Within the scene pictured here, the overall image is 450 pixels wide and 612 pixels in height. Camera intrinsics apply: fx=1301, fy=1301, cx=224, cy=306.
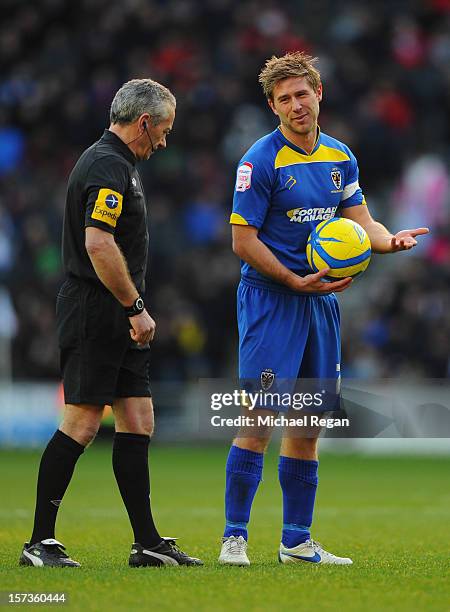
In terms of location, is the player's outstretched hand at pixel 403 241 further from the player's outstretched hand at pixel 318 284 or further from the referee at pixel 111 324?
the referee at pixel 111 324

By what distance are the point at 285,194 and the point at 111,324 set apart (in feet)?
3.60

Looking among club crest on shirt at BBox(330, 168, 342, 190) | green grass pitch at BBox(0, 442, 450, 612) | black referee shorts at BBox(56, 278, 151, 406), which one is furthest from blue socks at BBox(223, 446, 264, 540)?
club crest on shirt at BBox(330, 168, 342, 190)

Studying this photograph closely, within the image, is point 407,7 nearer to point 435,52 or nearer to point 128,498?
point 435,52

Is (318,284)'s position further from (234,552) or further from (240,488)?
(234,552)

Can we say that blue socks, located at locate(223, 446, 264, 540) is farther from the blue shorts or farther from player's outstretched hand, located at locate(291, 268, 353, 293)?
player's outstretched hand, located at locate(291, 268, 353, 293)

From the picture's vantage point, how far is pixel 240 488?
6469mm

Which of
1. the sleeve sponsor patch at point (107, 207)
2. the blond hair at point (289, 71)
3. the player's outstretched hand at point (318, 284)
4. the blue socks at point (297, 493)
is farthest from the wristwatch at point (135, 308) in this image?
the blond hair at point (289, 71)

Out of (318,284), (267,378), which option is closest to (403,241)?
(318,284)

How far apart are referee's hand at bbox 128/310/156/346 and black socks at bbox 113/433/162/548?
0.56 metres

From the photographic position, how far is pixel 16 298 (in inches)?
727

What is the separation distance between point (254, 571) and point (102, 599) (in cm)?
109

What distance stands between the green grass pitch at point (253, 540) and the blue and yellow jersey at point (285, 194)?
158 cm

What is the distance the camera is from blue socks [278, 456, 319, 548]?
6691mm

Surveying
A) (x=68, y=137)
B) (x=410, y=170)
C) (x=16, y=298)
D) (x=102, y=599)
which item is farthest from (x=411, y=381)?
(x=102, y=599)
